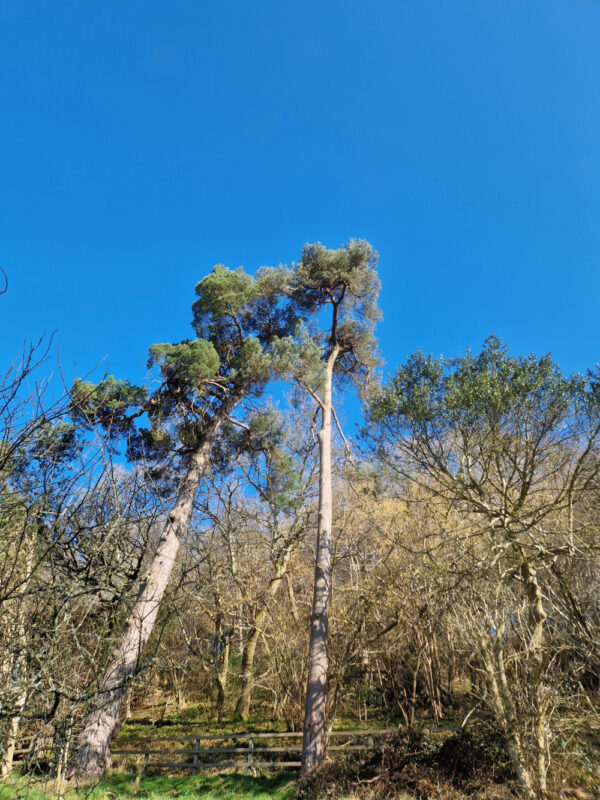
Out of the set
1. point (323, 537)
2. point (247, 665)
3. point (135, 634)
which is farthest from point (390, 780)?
point (247, 665)

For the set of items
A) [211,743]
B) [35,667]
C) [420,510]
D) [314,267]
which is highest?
[314,267]

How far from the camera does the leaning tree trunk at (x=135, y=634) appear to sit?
22.8 ft

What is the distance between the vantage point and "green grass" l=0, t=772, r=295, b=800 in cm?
657

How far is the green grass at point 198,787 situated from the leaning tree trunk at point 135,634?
48 cm

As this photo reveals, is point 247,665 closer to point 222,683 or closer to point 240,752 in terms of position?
point 222,683

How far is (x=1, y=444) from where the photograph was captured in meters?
3.73

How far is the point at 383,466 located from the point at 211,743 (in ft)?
23.6

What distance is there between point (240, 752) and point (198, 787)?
1.26 m

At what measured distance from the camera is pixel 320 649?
7.56 metres

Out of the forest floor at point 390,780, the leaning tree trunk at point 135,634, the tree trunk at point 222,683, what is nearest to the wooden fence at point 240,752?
the forest floor at point 390,780

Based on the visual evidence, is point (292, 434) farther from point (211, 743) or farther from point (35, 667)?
point (35, 667)

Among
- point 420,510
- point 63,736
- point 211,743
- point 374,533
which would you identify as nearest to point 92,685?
point 63,736

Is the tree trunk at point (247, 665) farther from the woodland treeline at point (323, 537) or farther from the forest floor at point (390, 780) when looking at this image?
the forest floor at point (390, 780)

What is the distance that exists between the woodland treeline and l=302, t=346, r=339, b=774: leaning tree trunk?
0.03 meters
